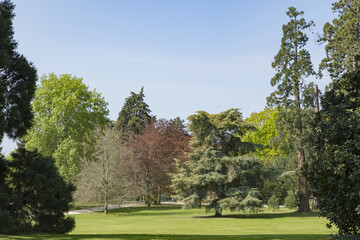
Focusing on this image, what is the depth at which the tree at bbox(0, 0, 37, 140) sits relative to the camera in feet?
47.5

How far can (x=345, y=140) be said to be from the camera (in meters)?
12.1

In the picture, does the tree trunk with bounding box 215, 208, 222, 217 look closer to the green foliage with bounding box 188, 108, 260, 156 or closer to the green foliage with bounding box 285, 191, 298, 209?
the green foliage with bounding box 188, 108, 260, 156

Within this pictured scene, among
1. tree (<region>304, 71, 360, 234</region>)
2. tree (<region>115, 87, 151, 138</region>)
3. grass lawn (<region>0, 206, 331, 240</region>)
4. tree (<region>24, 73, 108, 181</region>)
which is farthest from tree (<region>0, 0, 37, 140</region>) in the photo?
tree (<region>115, 87, 151, 138</region>)

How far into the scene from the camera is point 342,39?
27938mm

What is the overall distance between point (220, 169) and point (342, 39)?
13.4m

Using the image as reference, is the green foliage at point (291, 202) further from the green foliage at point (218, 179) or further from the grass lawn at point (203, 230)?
the grass lawn at point (203, 230)

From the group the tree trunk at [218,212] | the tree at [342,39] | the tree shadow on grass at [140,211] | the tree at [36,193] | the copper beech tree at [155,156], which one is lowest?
the tree shadow on grass at [140,211]

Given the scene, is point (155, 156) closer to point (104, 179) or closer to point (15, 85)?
point (104, 179)

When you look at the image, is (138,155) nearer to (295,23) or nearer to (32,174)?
(295,23)

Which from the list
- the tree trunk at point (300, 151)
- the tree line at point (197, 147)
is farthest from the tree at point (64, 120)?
the tree trunk at point (300, 151)

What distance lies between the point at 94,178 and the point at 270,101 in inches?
696

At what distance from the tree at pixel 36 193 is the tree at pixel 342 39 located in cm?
2051

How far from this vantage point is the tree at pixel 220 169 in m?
29.2

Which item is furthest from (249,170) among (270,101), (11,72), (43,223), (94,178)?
(11,72)
